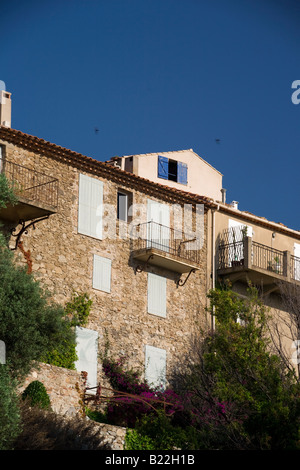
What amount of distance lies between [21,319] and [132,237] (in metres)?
8.50

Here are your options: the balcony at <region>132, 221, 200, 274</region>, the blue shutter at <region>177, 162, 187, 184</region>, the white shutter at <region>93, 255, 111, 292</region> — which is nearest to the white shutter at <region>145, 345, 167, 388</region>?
the white shutter at <region>93, 255, 111, 292</region>

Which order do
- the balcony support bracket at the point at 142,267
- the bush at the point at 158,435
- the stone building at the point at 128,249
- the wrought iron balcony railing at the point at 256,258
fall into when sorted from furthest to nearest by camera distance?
the wrought iron balcony railing at the point at 256,258, the balcony support bracket at the point at 142,267, the stone building at the point at 128,249, the bush at the point at 158,435

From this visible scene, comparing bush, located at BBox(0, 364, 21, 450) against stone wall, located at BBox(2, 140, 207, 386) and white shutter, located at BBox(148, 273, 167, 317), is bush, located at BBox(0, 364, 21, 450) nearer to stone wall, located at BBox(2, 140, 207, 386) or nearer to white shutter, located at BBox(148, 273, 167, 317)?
stone wall, located at BBox(2, 140, 207, 386)

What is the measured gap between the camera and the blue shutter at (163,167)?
4679 centimetres

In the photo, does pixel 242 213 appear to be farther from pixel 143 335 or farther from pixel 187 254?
pixel 143 335

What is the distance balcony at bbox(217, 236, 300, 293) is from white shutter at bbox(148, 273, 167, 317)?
321 cm

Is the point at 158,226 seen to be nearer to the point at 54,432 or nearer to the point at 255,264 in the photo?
the point at 255,264

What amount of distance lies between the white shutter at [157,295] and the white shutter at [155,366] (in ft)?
4.57

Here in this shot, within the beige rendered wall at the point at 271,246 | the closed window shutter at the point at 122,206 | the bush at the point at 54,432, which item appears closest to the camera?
the bush at the point at 54,432

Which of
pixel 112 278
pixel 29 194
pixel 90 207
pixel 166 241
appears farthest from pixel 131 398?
pixel 29 194

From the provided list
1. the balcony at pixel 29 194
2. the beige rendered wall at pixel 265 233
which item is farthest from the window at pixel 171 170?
the balcony at pixel 29 194

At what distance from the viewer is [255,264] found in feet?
135

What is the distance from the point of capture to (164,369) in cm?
3697

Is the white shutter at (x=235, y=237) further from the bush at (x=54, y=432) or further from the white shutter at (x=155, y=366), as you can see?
the bush at (x=54, y=432)
